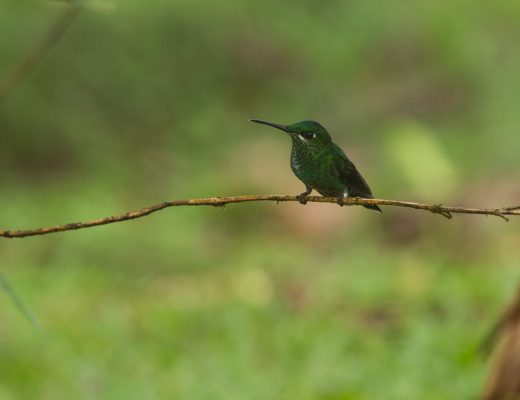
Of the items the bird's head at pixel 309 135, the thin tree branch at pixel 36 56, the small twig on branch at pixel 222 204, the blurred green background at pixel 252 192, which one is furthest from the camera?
the blurred green background at pixel 252 192

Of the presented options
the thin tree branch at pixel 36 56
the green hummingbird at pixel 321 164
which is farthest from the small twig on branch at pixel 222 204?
the thin tree branch at pixel 36 56

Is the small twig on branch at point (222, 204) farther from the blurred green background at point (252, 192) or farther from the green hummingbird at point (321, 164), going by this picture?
the blurred green background at point (252, 192)

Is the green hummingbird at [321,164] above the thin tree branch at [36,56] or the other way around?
the other way around

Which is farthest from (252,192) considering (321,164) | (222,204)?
(222,204)

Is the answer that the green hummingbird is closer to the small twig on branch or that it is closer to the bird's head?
the bird's head

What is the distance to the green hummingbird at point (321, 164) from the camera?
2596 mm

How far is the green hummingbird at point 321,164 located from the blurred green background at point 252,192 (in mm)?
682

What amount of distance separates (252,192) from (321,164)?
25.3 ft

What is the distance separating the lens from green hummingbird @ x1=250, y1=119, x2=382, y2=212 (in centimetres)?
260

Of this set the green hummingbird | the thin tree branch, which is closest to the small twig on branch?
the green hummingbird

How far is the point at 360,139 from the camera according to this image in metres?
12.6

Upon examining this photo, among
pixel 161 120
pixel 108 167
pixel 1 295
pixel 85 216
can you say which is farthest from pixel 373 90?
pixel 1 295

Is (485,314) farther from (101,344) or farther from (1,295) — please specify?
(1,295)

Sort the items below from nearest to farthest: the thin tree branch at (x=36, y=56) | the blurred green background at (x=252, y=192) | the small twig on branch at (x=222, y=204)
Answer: the small twig on branch at (x=222, y=204) < the thin tree branch at (x=36, y=56) < the blurred green background at (x=252, y=192)
